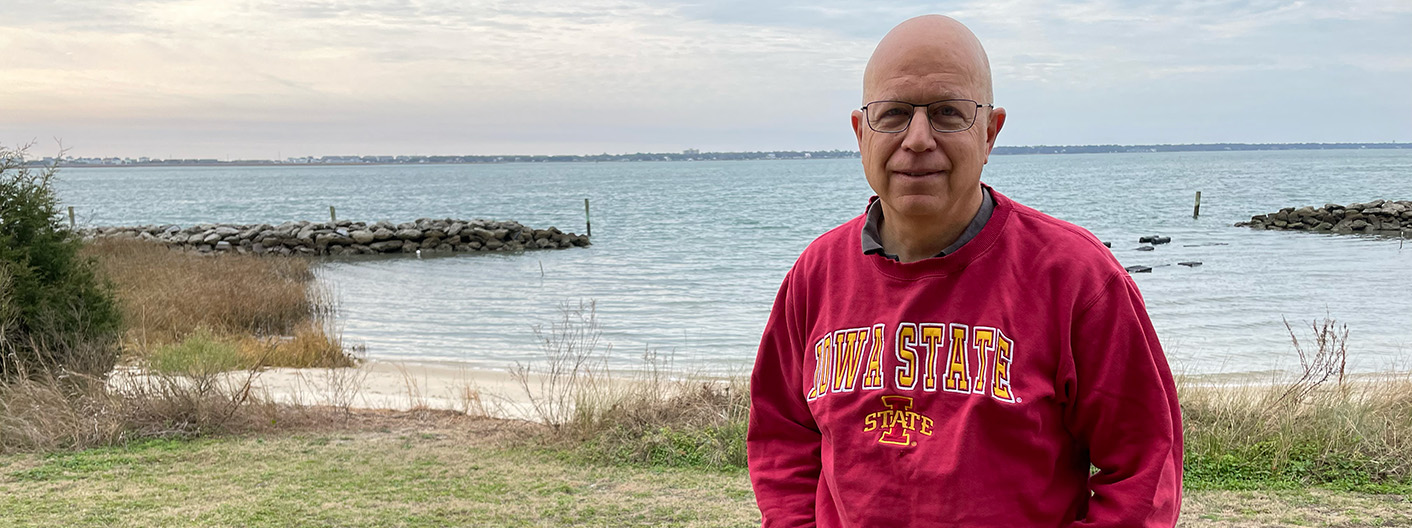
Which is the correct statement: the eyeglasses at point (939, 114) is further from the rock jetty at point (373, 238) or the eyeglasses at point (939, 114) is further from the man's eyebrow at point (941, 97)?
the rock jetty at point (373, 238)

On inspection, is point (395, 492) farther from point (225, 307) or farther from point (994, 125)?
point (225, 307)

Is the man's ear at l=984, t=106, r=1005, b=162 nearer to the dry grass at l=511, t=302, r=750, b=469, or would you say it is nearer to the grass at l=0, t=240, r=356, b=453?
the dry grass at l=511, t=302, r=750, b=469

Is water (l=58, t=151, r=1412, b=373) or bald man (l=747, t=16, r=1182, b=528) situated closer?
bald man (l=747, t=16, r=1182, b=528)

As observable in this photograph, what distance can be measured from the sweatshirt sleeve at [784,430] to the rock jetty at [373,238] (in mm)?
35885

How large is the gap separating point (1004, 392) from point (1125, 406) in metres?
0.20

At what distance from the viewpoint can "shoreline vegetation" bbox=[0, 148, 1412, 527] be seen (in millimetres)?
5641

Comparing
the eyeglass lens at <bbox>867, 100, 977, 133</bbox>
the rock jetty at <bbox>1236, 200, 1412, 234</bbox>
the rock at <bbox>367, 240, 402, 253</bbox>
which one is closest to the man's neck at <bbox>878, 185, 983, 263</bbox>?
the eyeglass lens at <bbox>867, 100, 977, 133</bbox>

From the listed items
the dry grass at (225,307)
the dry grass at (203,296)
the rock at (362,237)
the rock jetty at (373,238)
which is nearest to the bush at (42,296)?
the dry grass at (225,307)

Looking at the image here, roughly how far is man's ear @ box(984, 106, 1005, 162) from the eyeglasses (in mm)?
78

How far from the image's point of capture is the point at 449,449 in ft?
24.3

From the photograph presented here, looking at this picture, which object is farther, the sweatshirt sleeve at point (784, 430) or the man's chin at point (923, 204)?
the sweatshirt sleeve at point (784, 430)

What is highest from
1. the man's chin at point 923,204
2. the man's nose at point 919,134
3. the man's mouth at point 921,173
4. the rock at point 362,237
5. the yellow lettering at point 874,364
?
the man's nose at point 919,134

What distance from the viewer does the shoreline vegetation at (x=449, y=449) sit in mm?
5641

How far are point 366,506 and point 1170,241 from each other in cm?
3629
